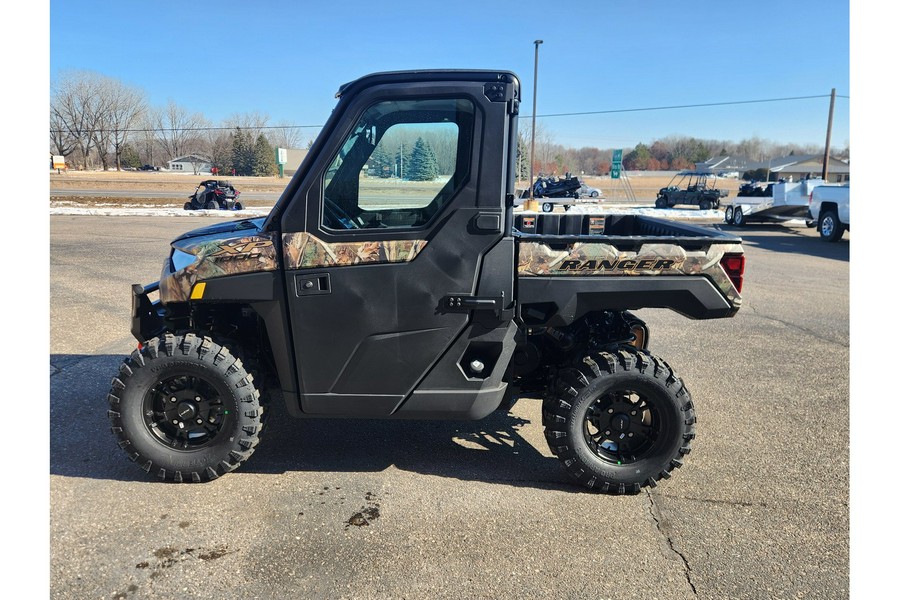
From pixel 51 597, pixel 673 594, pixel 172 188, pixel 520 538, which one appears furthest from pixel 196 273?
pixel 172 188

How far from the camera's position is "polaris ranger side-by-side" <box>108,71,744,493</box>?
3301 millimetres

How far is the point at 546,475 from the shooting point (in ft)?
12.6

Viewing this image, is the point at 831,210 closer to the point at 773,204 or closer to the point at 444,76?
the point at 773,204

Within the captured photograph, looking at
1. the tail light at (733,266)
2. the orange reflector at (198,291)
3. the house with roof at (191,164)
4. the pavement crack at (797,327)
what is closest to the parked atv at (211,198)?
the pavement crack at (797,327)

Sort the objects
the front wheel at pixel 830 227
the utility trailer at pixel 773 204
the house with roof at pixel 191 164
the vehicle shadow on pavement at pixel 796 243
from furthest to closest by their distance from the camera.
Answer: the house with roof at pixel 191 164
the utility trailer at pixel 773 204
the front wheel at pixel 830 227
the vehicle shadow on pavement at pixel 796 243

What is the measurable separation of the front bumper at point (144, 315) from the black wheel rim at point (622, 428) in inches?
110

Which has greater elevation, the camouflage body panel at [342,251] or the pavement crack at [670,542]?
the camouflage body panel at [342,251]

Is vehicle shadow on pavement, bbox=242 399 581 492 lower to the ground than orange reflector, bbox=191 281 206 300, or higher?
lower

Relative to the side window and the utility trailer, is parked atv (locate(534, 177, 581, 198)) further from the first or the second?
the side window

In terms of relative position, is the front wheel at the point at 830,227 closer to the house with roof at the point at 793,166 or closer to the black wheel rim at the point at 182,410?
the black wheel rim at the point at 182,410

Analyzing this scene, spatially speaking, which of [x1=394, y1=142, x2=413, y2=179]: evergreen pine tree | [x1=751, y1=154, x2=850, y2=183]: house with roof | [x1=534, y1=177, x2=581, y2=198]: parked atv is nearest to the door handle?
[x1=394, y1=142, x2=413, y2=179]: evergreen pine tree

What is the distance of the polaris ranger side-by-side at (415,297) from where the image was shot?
10.8ft

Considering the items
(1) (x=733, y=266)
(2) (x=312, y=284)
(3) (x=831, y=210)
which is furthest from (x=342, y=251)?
(3) (x=831, y=210)

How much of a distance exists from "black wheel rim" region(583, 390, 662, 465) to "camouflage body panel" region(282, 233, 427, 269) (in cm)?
144
